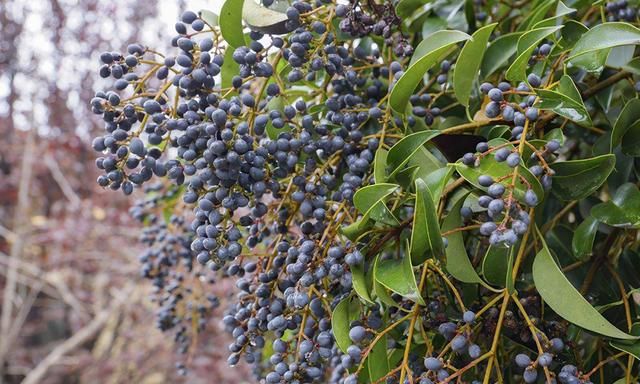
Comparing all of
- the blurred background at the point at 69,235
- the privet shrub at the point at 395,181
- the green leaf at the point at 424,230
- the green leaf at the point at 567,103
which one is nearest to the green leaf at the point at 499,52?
the privet shrub at the point at 395,181

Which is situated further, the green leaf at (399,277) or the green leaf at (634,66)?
the green leaf at (634,66)

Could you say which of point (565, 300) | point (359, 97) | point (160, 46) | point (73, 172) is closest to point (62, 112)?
point (73, 172)

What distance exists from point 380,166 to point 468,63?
0.13 meters

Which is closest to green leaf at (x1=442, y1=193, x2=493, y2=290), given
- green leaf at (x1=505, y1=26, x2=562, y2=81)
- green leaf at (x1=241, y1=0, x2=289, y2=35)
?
green leaf at (x1=505, y1=26, x2=562, y2=81)

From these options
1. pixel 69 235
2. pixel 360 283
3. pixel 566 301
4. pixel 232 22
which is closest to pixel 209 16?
pixel 232 22

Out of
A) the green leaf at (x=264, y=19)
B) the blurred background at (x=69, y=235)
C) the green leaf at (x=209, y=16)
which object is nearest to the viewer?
the green leaf at (x=264, y=19)

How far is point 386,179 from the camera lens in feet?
1.65

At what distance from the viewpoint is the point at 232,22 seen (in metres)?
0.53

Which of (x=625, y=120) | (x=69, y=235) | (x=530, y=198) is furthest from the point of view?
(x=69, y=235)

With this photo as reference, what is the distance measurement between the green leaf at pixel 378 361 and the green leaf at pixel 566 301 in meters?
0.13

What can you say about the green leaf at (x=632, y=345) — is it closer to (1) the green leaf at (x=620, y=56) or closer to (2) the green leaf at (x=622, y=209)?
(2) the green leaf at (x=622, y=209)

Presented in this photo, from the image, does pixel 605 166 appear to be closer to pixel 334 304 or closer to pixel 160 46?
pixel 334 304

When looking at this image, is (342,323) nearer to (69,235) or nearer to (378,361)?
(378,361)

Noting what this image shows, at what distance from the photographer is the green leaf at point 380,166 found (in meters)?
0.49
